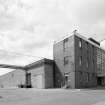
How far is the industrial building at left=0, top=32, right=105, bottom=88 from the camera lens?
28453mm

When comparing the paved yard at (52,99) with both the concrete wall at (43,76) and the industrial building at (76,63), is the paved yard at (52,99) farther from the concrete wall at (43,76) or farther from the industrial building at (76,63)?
the concrete wall at (43,76)

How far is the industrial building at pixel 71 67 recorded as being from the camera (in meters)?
28.5

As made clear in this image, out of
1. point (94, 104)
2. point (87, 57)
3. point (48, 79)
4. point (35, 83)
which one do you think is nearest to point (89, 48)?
point (87, 57)

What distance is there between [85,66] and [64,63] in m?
4.51

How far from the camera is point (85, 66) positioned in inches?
1215

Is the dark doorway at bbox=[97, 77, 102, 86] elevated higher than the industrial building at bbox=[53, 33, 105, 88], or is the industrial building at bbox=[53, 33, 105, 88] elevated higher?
the industrial building at bbox=[53, 33, 105, 88]

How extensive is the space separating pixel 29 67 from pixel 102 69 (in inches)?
762

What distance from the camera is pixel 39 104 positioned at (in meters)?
10.1

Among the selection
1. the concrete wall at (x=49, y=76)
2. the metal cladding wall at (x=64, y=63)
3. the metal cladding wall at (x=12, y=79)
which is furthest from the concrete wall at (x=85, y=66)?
the metal cladding wall at (x=12, y=79)

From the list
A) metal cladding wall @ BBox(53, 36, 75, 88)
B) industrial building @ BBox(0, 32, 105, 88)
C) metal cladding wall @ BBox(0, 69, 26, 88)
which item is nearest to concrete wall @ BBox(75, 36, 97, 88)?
industrial building @ BBox(0, 32, 105, 88)

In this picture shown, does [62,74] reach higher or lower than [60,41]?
lower

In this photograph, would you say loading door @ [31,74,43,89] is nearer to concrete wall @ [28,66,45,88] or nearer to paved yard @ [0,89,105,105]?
concrete wall @ [28,66,45,88]

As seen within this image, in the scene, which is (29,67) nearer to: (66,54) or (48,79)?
(48,79)

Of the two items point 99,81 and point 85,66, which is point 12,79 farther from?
point 85,66
